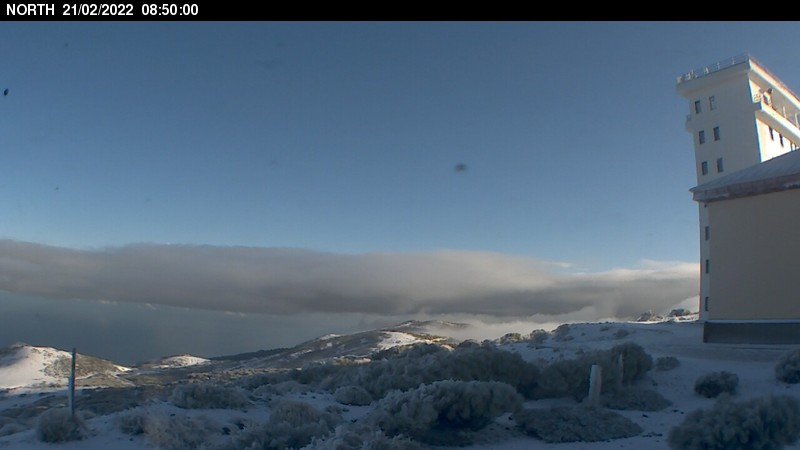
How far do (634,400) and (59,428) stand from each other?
11624 millimetres

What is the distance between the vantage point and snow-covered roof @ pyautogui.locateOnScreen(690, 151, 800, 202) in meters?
19.9

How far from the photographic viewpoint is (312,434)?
10.0m

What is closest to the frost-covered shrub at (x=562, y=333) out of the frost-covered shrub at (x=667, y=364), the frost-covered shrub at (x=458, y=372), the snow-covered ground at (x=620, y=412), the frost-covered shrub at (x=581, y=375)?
the snow-covered ground at (x=620, y=412)

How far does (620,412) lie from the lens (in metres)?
13.0

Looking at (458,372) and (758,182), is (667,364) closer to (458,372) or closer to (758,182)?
(458,372)

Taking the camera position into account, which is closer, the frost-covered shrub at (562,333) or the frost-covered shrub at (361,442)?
the frost-covered shrub at (361,442)

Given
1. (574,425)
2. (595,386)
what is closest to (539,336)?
(595,386)

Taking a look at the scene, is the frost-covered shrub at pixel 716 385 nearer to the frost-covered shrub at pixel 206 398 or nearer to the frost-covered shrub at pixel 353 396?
the frost-covered shrub at pixel 353 396

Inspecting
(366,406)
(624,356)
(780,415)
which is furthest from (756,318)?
(366,406)

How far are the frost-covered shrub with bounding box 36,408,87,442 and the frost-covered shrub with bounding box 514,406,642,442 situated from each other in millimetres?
7538

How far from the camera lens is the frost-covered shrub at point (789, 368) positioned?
1464 cm

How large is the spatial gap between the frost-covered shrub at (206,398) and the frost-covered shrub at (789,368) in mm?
12722

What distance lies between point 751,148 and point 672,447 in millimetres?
29720

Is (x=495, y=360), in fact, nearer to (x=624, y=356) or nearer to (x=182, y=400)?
(x=624, y=356)
